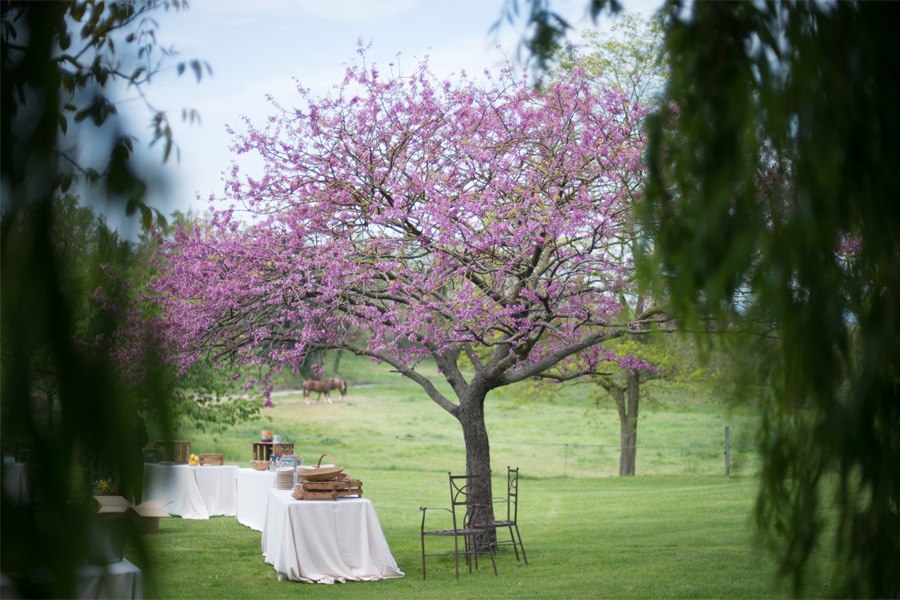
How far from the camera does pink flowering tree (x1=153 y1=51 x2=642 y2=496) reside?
28.0 ft

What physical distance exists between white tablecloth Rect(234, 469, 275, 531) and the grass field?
188 millimetres

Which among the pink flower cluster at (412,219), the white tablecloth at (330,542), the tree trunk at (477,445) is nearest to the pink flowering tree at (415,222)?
the pink flower cluster at (412,219)

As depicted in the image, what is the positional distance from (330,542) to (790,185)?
7.55 m

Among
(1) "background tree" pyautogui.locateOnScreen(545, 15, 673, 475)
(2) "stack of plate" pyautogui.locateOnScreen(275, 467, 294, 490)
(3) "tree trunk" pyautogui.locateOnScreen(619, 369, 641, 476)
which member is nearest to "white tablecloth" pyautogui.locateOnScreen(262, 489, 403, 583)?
(2) "stack of plate" pyautogui.locateOnScreen(275, 467, 294, 490)

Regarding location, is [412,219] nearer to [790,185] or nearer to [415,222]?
[415,222]

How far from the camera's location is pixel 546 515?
14.8m

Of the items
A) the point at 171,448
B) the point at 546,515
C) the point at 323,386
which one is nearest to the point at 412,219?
the point at 546,515

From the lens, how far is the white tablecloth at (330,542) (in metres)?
8.32

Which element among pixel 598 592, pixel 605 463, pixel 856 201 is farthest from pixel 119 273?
pixel 605 463

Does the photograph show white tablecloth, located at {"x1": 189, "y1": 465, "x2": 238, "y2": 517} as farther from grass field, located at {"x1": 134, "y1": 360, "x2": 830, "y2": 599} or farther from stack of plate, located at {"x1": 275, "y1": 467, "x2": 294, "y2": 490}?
stack of plate, located at {"x1": 275, "y1": 467, "x2": 294, "y2": 490}

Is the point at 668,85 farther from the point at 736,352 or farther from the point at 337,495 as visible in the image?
the point at 337,495

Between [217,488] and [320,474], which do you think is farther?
[217,488]

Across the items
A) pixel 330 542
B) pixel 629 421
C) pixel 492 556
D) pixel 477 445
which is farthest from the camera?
pixel 629 421

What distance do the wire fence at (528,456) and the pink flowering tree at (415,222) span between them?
15.1 meters
